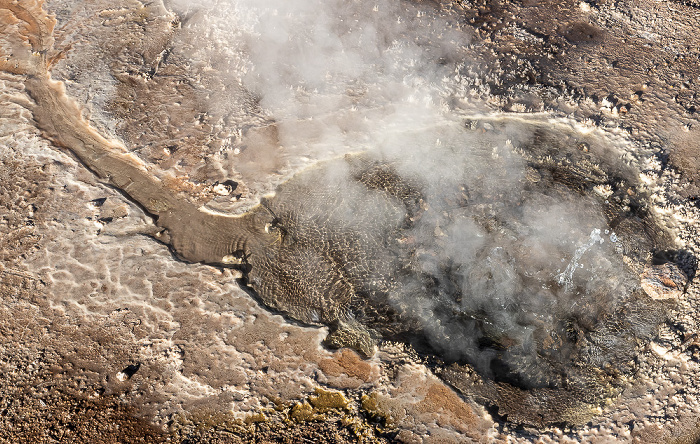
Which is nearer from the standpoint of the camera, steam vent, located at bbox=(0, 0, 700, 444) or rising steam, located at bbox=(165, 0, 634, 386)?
steam vent, located at bbox=(0, 0, 700, 444)

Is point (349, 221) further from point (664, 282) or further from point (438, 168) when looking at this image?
point (664, 282)

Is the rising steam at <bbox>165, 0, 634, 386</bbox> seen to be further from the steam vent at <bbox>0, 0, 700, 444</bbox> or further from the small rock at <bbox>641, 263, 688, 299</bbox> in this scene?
the small rock at <bbox>641, 263, 688, 299</bbox>

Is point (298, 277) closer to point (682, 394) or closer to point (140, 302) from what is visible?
point (140, 302)

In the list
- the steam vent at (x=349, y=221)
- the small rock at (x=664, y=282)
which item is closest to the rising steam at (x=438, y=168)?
the steam vent at (x=349, y=221)

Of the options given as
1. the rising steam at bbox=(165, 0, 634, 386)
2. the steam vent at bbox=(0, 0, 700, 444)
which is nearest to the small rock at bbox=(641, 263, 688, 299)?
the steam vent at bbox=(0, 0, 700, 444)

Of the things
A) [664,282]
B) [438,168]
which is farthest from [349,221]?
[664,282]

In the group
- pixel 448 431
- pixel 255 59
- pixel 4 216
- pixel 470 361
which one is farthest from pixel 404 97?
pixel 4 216
